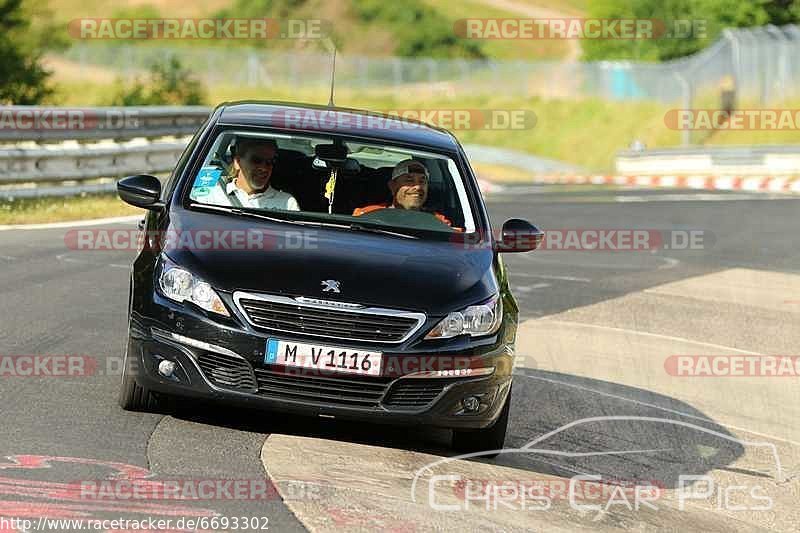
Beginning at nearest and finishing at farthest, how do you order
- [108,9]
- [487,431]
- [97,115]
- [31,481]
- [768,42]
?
[31,481]
[487,431]
[97,115]
[768,42]
[108,9]

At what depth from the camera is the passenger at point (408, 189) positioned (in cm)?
838

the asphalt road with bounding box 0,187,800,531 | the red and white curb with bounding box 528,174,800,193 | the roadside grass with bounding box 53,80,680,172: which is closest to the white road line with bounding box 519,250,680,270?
the asphalt road with bounding box 0,187,800,531

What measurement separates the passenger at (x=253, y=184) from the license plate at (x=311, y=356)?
1354 mm

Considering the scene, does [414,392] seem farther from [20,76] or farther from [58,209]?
[20,76]

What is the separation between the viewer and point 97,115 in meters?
21.3

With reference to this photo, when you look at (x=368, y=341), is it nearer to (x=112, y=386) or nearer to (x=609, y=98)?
(x=112, y=386)

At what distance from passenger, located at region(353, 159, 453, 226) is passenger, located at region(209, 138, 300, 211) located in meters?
0.42

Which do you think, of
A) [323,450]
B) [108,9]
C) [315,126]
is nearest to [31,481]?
[323,450]

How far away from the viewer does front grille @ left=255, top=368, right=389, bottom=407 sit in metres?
7.11

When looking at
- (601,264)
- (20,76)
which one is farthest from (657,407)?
(20,76)

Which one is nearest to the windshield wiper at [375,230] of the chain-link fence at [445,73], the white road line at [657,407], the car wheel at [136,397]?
the car wheel at [136,397]

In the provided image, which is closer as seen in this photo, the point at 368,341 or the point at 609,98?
the point at 368,341

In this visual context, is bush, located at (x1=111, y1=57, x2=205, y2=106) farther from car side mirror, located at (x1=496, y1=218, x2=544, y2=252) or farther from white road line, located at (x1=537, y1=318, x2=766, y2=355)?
car side mirror, located at (x1=496, y1=218, x2=544, y2=252)

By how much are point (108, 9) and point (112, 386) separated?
13447 centimetres
